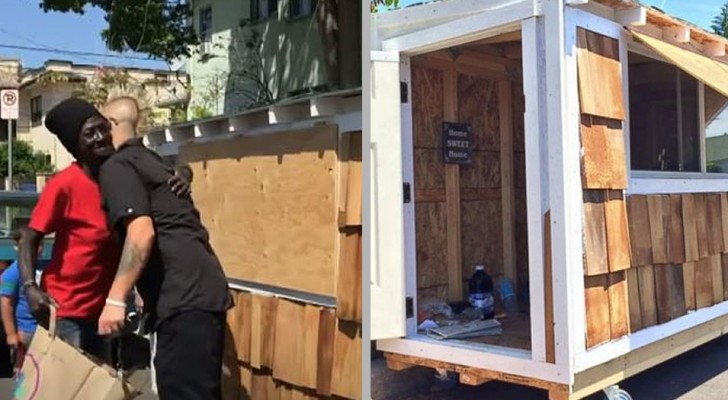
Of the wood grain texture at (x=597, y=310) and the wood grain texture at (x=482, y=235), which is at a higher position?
the wood grain texture at (x=482, y=235)

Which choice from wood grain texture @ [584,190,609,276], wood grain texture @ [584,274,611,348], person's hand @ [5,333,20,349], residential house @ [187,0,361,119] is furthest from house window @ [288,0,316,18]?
wood grain texture @ [584,274,611,348]

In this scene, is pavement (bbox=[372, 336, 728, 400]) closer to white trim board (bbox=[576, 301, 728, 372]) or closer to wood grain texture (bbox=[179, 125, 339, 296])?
white trim board (bbox=[576, 301, 728, 372])

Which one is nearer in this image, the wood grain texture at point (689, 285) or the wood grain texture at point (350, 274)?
the wood grain texture at point (350, 274)

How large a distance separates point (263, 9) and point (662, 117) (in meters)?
3.39

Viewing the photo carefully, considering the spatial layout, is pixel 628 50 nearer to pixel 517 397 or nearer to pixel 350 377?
pixel 517 397

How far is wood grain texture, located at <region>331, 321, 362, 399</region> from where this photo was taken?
2.60 metres

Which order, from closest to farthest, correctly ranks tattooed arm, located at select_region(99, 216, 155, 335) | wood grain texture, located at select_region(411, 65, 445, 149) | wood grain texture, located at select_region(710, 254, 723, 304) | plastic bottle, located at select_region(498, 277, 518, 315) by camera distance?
tattooed arm, located at select_region(99, 216, 155, 335), wood grain texture, located at select_region(411, 65, 445, 149), plastic bottle, located at select_region(498, 277, 518, 315), wood grain texture, located at select_region(710, 254, 723, 304)

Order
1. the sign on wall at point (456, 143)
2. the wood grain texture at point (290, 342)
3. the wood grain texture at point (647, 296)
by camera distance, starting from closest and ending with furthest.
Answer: the wood grain texture at point (290, 342)
the wood grain texture at point (647, 296)
the sign on wall at point (456, 143)

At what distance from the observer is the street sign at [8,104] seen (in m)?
2.38

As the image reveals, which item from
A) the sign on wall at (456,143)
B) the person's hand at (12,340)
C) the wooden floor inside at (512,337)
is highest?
the sign on wall at (456,143)

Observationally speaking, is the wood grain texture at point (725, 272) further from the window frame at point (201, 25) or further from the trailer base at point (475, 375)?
the window frame at point (201, 25)

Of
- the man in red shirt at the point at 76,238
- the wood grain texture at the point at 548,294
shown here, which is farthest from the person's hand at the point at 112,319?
the wood grain texture at the point at 548,294

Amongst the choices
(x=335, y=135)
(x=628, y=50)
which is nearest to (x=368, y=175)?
(x=335, y=135)

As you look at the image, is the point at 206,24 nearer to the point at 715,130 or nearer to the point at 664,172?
the point at 664,172
